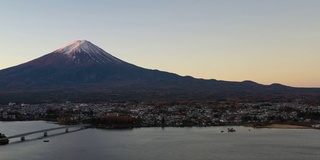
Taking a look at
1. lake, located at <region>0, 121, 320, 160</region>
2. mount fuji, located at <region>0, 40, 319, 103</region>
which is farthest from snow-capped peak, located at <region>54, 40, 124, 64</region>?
lake, located at <region>0, 121, 320, 160</region>

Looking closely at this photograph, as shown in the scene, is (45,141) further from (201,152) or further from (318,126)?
(318,126)

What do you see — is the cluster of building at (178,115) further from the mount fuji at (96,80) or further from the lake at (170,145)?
the mount fuji at (96,80)

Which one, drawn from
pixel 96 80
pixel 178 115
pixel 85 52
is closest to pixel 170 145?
pixel 178 115

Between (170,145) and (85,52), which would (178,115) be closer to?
(170,145)

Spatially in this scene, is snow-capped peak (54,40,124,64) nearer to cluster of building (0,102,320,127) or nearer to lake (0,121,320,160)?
cluster of building (0,102,320,127)

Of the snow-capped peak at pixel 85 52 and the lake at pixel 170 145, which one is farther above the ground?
the snow-capped peak at pixel 85 52

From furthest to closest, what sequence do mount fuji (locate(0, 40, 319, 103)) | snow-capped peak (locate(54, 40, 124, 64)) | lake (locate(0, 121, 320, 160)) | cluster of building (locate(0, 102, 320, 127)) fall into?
snow-capped peak (locate(54, 40, 124, 64))
mount fuji (locate(0, 40, 319, 103))
cluster of building (locate(0, 102, 320, 127))
lake (locate(0, 121, 320, 160))

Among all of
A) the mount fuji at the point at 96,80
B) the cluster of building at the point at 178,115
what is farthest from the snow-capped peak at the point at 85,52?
the cluster of building at the point at 178,115

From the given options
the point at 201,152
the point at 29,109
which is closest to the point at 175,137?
the point at 201,152

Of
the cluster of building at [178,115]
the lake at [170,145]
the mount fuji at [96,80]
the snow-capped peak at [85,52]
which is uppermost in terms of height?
the snow-capped peak at [85,52]
